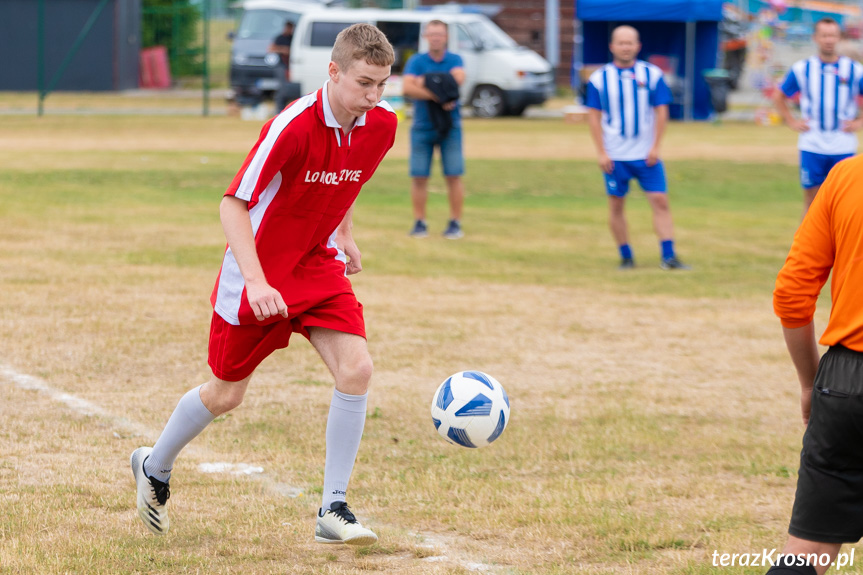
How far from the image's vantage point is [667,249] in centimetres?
1027

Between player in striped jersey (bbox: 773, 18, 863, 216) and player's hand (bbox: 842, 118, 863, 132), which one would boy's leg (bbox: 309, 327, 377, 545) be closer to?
player in striped jersey (bbox: 773, 18, 863, 216)

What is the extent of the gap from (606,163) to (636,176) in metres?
0.30

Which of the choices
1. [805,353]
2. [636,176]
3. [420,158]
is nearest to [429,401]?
[805,353]

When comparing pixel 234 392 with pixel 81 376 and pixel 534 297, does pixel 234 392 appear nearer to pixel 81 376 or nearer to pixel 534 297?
Answer: pixel 81 376

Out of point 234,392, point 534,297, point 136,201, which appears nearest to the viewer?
point 234,392

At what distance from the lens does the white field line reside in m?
4.10

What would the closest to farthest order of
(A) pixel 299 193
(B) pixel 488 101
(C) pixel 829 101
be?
(A) pixel 299 193, (C) pixel 829 101, (B) pixel 488 101

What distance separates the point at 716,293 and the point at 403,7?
102 ft

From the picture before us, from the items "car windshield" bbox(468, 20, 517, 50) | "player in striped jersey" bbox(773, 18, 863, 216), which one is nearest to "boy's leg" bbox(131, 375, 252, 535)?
"player in striped jersey" bbox(773, 18, 863, 216)

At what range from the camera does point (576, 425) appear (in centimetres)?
568

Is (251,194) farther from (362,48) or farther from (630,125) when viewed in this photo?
(630,125)

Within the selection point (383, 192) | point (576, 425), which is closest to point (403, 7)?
point (383, 192)

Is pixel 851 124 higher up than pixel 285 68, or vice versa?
pixel 851 124

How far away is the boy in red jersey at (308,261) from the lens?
3807 mm
